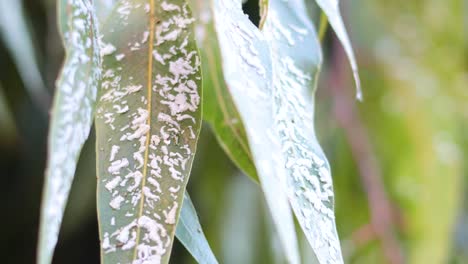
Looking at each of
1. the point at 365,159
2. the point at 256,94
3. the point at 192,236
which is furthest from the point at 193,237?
the point at 365,159

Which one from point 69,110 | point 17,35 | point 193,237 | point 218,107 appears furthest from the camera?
point 17,35

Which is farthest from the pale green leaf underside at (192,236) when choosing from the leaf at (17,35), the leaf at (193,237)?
the leaf at (17,35)

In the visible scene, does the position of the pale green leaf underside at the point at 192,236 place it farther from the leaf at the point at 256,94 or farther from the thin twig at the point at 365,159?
the thin twig at the point at 365,159

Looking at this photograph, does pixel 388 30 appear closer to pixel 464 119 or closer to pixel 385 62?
pixel 385 62

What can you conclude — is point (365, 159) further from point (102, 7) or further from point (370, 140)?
point (102, 7)

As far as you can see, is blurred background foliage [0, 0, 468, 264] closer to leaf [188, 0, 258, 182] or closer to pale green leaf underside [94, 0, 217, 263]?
leaf [188, 0, 258, 182]

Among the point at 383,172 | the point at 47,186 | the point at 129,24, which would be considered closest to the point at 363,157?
the point at 383,172
